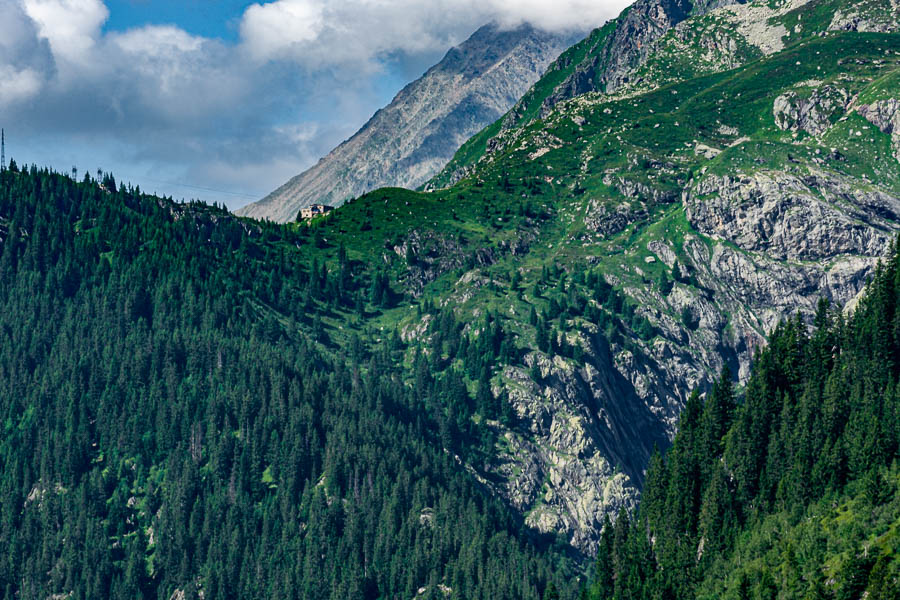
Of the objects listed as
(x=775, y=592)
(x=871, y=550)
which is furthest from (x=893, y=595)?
(x=775, y=592)

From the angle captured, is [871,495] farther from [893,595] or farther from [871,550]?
[893,595]

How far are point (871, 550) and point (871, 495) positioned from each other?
19.2 meters

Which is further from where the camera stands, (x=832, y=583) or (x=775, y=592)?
(x=775, y=592)

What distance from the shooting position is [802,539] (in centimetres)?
19750

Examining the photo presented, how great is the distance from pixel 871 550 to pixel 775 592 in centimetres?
1964

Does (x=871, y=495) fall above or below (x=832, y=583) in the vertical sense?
above

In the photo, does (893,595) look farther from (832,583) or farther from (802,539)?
(802,539)

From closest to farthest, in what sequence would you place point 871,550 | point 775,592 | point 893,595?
point 893,595
point 871,550
point 775,592

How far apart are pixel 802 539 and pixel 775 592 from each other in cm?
1091

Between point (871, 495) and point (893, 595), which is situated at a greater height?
point (871, 495)

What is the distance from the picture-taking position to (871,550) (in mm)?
177625

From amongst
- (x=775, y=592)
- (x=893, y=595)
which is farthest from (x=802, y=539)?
(x=893, y=595)

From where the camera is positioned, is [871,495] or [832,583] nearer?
[832,583]

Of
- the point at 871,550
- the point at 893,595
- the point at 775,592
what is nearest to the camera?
the point at 893,595
